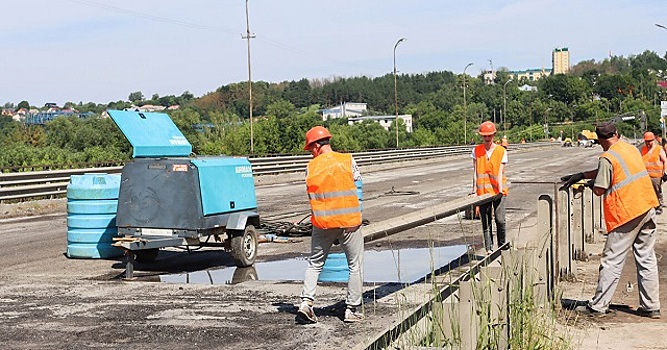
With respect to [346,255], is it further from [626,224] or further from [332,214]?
[626,224]

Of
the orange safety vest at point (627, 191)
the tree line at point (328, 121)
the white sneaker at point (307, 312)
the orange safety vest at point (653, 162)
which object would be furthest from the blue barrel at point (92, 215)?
the tree line at point (328, 121)

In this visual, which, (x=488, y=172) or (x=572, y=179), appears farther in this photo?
(x=488, y=172)

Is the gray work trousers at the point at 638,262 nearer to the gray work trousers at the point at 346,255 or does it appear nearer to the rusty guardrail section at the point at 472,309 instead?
the rusty guardrail section at the point at 472,309

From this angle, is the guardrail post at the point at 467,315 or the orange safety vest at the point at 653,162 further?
the orange safety vest at the point at 653,162

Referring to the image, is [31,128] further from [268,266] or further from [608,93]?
[608,93]

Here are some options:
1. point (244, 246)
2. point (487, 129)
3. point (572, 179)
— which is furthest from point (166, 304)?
point (487, 129)

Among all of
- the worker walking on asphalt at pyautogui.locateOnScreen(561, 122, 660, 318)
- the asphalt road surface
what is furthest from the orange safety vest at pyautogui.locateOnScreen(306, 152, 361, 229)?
the worker walking on asphalt at pyautogui.locateOnScreen(561, 122, 660, 318)

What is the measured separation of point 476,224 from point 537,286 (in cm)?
623

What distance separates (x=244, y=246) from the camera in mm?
12617

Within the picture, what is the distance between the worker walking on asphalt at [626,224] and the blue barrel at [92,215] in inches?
302

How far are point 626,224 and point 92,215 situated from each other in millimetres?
8167

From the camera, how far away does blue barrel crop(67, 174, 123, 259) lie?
13.8 m

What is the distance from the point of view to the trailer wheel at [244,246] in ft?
41.0

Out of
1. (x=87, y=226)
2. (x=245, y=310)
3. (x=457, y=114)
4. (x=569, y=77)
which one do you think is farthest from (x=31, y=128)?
(x=569, y=77)
